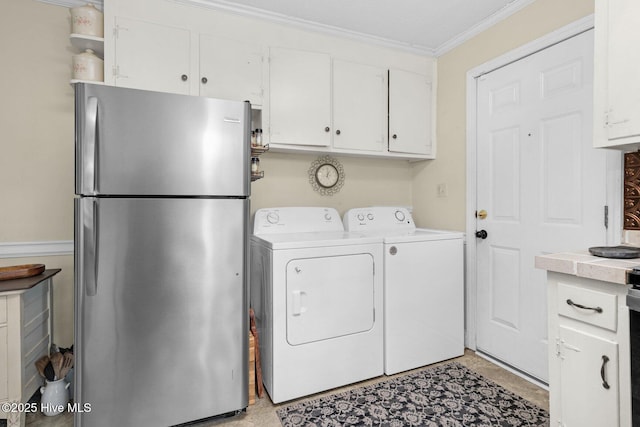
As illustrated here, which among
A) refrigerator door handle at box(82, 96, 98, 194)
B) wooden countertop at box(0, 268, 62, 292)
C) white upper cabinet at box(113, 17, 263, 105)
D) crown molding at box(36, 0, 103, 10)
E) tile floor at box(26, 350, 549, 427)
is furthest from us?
crown molding at box(36, 0, 103, 10)

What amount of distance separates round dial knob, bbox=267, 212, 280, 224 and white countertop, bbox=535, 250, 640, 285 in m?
1.64

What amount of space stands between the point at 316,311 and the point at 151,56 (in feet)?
6.27

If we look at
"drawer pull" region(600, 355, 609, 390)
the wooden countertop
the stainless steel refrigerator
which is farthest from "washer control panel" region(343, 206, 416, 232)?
the wooden countertop

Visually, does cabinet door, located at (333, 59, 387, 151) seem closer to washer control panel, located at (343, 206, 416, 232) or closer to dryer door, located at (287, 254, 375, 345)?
washer control panel, located at (343, 206, 416, 232)

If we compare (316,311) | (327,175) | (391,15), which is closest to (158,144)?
(316,311)

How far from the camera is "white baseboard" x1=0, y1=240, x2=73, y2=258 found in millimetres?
2045

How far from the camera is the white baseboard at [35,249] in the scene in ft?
6.71

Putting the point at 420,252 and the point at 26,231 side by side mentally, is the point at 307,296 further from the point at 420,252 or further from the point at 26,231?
the point at 26,231

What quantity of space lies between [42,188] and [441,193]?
119 inches

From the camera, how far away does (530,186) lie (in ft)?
7.11

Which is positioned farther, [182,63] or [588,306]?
[182,63]

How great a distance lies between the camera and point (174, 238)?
1615 millimetres

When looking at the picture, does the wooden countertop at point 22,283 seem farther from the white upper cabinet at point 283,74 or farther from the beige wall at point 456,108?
the beige wall at point 456,108

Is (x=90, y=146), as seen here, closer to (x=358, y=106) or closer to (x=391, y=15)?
(x=358, y=106)
